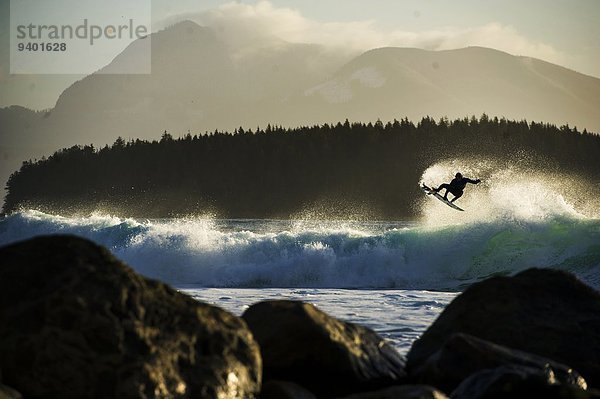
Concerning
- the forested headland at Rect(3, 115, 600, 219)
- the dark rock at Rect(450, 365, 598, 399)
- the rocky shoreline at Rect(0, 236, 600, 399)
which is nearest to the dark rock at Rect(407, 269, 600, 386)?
the rocky shoreline at Rect(0, 236, 600, 399)

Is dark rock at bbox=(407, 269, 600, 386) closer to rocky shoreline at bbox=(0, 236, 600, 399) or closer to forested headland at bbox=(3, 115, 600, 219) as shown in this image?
rocky shoreline at bbox=(0, 236, 600, 399)

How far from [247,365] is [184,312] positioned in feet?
1.99

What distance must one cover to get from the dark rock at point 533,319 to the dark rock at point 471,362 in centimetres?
67

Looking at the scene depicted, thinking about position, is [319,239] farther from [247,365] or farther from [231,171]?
[231,171]

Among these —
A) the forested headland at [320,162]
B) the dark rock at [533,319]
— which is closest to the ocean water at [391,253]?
the dark rock at [533,319]

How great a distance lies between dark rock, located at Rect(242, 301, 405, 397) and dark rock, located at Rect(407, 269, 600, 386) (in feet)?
1.96

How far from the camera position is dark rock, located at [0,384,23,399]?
18.6 feet

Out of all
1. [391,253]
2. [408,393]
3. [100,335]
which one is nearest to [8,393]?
[100,335]

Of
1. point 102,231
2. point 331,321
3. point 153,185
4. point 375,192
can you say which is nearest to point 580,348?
point 331,321

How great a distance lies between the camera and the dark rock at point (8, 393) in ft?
18.6

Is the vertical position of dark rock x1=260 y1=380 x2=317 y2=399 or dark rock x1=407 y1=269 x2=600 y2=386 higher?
dark rock x1=407 y1=269 x2=600 y2=386

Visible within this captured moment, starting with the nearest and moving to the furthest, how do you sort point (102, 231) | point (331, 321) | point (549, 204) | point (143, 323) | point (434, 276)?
1. point (143, 323)
2. point (331, 321)
3. point (434, 276)
4. point (549, 204)
5. point (102, 231)

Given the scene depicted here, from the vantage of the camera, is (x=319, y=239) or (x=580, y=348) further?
(x=319, y=239)

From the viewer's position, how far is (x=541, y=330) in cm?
812
